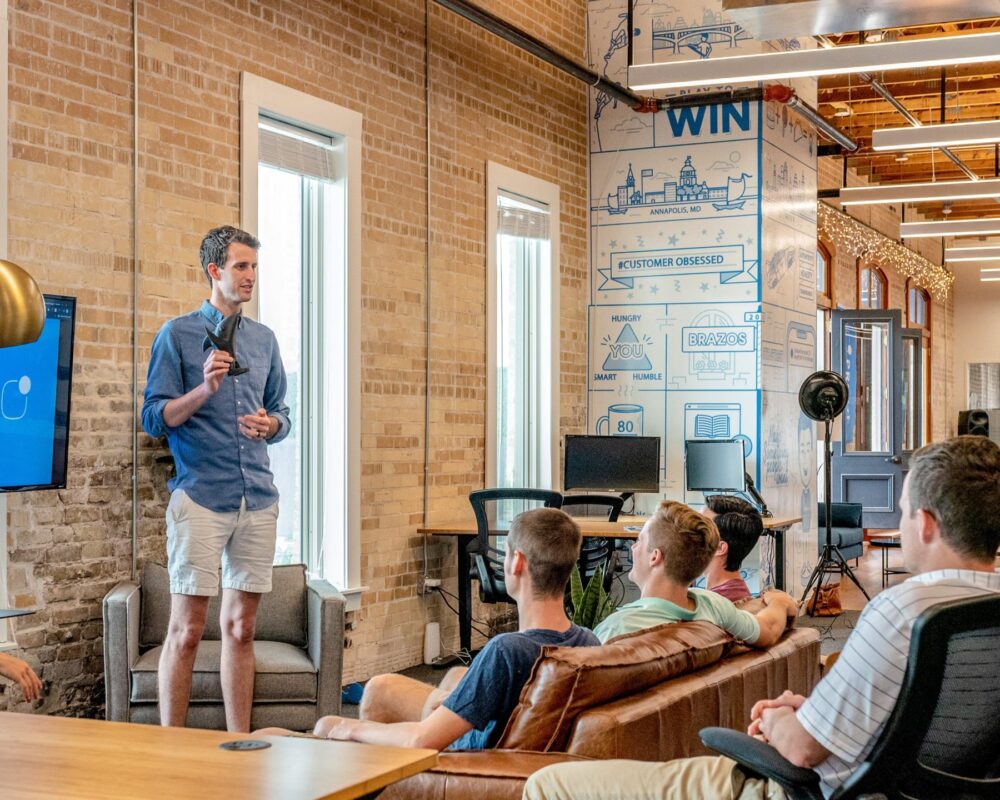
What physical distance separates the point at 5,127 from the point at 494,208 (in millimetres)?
3991

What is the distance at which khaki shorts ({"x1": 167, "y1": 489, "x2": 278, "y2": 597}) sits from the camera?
489cm

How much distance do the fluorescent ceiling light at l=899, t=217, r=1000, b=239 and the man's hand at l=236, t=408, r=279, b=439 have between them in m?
10.3

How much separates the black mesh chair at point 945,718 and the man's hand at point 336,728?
4.15ft

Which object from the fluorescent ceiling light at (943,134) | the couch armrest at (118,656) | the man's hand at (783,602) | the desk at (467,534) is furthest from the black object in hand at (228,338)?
the fluorescent ceiling light at (943,134)

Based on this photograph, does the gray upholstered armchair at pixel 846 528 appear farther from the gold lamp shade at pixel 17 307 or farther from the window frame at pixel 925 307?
the gold lamp shade at pixel 17 307

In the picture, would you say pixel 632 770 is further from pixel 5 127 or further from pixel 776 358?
pixel 776 358

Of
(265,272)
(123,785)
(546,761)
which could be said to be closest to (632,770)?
(546,761)

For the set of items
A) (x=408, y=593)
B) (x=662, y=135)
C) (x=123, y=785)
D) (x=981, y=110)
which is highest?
(x=981, y=110)

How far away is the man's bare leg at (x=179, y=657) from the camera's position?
487 centimetres

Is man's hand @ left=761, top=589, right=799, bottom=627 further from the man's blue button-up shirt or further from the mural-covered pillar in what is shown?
the mural-covered pillar

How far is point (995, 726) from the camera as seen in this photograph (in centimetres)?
235

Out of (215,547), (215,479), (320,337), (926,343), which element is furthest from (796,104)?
(926,343)

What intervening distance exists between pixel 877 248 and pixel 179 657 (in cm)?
1412

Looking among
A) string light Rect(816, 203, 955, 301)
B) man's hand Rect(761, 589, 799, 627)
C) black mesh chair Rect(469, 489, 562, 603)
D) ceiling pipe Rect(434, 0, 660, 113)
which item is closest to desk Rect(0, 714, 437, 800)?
man's hand Rect(761, 589, 799, 627)
